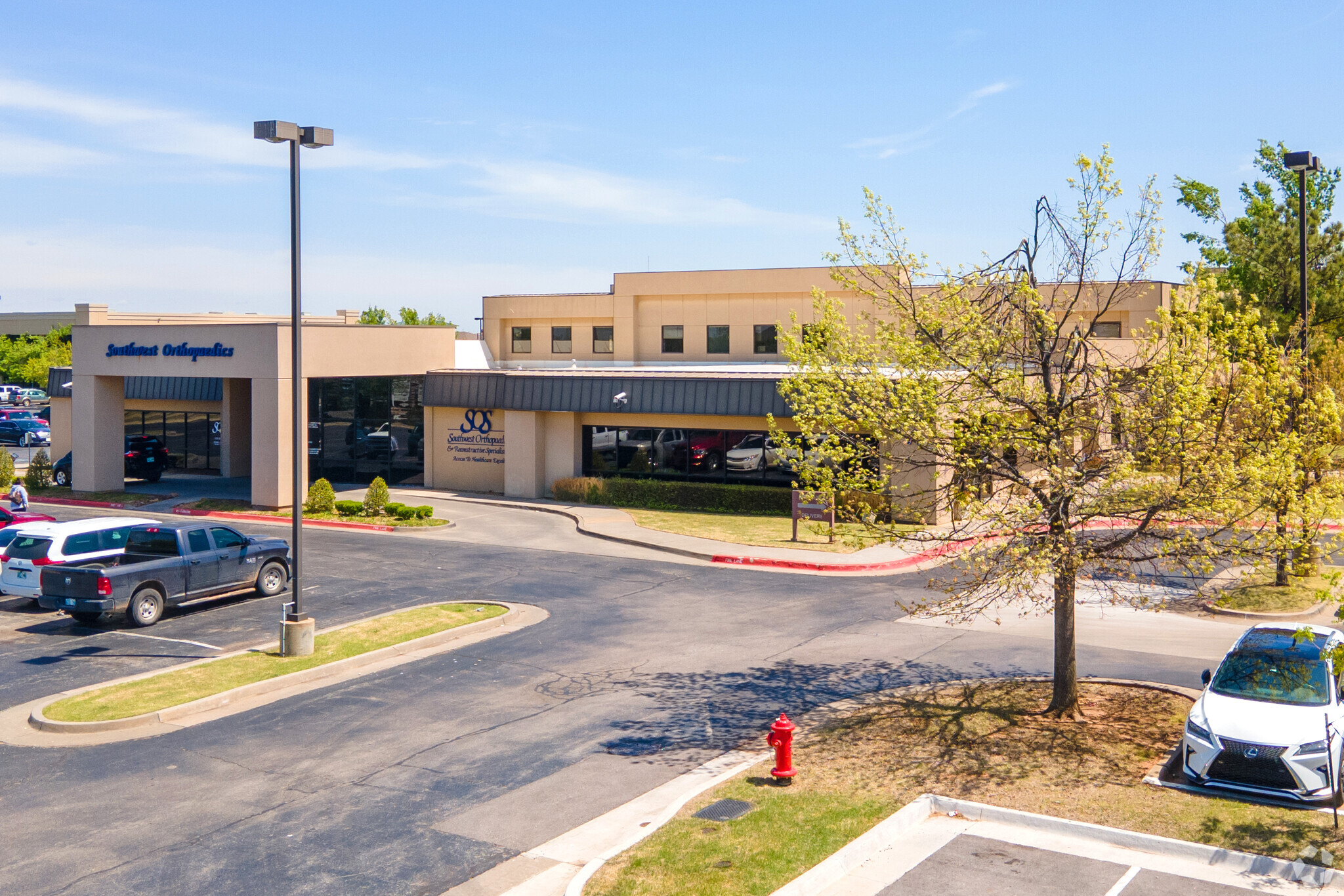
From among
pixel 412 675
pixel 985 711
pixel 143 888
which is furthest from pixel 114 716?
pixel 985 711

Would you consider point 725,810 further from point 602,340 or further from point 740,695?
point 602,340

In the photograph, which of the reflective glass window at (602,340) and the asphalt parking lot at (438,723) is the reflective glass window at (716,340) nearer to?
the reflective glass window at (602,340)

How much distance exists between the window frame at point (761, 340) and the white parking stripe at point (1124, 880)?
31.8 metres

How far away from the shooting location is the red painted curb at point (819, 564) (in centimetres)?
2527

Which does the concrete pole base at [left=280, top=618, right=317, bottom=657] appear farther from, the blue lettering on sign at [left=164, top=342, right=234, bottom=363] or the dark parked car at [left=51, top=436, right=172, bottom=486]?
the dark parked car at [left=51, top=436, right=172, bottom=486]

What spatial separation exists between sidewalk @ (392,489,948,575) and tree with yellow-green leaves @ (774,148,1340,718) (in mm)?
9036

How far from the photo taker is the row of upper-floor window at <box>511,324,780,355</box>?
134 ft

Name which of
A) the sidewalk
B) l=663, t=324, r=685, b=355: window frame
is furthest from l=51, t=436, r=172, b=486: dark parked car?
l=663, t=324, r=685, b=355: window frame

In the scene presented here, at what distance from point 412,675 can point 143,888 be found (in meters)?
7.16

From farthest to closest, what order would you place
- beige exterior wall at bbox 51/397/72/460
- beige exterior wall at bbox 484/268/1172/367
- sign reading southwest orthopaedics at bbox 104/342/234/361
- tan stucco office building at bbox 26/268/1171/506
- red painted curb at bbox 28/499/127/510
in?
beige exterior wall at bbox 51/397/72/460 < beige exterior wall at bbox 484/268/1172/367 < sign reading southwest orthopaedics at bbox 104/342/234/361 < red painted curb at bbox 28/499/127/510 < tan stucco office building at bbox 26/268/1171/506

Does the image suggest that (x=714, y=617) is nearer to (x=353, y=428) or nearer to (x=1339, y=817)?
(x=1339, y=817)

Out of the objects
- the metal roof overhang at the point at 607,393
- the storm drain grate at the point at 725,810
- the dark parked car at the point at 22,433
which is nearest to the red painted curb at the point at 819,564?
the metal roof overhang at the point at 607,393

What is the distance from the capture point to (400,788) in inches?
473

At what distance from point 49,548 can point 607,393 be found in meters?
18.5
